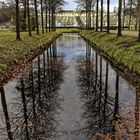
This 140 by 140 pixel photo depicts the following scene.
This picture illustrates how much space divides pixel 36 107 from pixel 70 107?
4.82 ft

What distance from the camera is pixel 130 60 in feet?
70.3

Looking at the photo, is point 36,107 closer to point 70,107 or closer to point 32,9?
point 70,107

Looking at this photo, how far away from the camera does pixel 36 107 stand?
45.1ft

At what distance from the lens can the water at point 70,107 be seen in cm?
1055

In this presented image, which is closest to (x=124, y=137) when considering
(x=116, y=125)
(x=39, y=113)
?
(x=116, y=125)

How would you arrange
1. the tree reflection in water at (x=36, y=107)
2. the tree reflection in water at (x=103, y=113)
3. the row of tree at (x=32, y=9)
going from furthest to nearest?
the row of tree at (x=32, y=9), the tree reflection in water at (x=36, y=107), the tree reflection in water at (x=103, y=113)

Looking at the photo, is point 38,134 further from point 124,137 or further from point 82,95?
point 82,95

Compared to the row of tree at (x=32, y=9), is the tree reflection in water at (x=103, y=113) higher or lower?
lower

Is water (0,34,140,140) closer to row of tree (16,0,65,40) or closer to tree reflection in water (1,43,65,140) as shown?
tree reflection in water (1,43,65,140)

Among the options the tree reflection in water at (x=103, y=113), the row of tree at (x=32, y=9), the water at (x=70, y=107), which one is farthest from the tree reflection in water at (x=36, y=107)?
the row of tree at (x=32, y=9)

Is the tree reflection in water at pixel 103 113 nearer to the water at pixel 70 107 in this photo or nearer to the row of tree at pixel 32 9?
the water at pixel 70 107

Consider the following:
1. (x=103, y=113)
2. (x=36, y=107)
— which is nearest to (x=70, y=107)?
(x=36, y=107)

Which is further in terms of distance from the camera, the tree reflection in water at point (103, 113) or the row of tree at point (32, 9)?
the row of tree at point (32, 9)

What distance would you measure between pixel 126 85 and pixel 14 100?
6.40 metres
